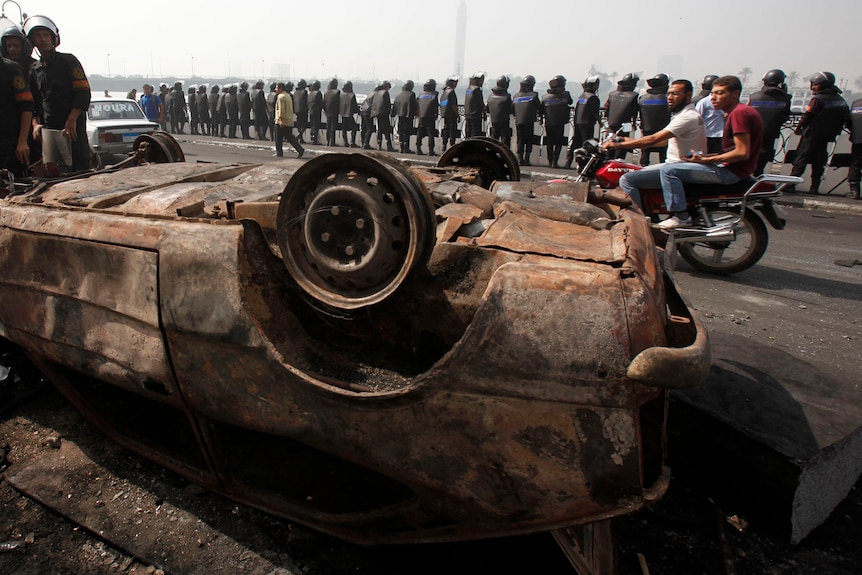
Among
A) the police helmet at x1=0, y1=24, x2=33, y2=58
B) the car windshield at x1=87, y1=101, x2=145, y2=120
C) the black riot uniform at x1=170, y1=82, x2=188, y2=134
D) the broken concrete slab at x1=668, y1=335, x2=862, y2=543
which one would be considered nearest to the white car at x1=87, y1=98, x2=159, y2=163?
the car windshield at x1=87, y1=101, x2=145, y2=120

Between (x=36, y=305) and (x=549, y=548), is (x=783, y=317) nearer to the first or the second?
(x=549, y=548)

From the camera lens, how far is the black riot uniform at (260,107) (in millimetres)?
19984

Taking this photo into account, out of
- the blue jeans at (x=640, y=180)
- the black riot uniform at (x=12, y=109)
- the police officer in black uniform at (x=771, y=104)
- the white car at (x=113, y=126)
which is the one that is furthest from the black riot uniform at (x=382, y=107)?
the blue jeans at (x=640, y=180)

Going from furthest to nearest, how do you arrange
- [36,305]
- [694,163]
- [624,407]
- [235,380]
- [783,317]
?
[694,163] → [783,317] → [36,305] → [235,380] → [624,407]

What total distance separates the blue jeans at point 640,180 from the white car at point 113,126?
9542 mm

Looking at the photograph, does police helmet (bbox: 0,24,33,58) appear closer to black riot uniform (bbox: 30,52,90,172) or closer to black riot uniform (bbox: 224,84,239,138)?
black riot uniform (bbox: 30,52,90,172)

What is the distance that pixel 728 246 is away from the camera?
5.61 m

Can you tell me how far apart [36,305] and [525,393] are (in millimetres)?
2324

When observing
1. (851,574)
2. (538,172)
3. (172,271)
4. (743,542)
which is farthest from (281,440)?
(538,172)

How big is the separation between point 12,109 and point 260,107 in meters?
15.5

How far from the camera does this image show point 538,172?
12539mm

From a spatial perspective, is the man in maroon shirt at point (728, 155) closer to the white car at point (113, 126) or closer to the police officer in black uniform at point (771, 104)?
the police officer in black uniform at point (771, 104)

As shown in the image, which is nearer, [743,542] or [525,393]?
[525,393]

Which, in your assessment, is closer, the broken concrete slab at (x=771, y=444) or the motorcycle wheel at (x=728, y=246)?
the broken concrete slab at (x=771, y=444)
